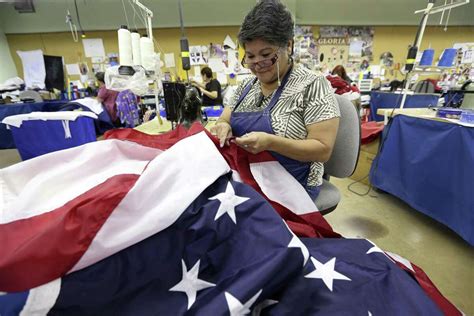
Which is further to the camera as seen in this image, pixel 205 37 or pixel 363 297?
pixel 205 37

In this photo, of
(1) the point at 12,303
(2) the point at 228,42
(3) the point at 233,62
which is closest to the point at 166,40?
(2) the point at 228,42

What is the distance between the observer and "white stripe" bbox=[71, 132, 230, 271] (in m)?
0.44

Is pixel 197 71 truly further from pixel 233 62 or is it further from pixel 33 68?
pixel 33 68

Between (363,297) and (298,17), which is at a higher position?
(298,17)

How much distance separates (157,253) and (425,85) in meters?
4.39

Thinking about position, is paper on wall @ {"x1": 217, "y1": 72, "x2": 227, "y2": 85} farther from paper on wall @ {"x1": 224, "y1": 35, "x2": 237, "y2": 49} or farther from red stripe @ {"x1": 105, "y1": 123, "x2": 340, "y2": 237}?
red stripe @ {"x1": 105, "y1": 123, "x2": 340, "y2": 237}

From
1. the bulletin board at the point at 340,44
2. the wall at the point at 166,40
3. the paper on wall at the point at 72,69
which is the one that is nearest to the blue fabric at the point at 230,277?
the wall at the point at 166,40

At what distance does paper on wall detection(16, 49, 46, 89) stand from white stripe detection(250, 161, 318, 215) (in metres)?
4.27

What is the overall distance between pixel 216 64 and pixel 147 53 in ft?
10.1

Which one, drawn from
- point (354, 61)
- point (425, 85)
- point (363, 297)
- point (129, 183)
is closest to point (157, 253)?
point (129, 183)

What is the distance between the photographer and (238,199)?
56 centimetres

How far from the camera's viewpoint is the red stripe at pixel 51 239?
1.23 feet

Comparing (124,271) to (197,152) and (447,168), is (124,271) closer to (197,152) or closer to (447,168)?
(197,152)

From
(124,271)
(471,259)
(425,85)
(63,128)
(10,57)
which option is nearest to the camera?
(124,271)
